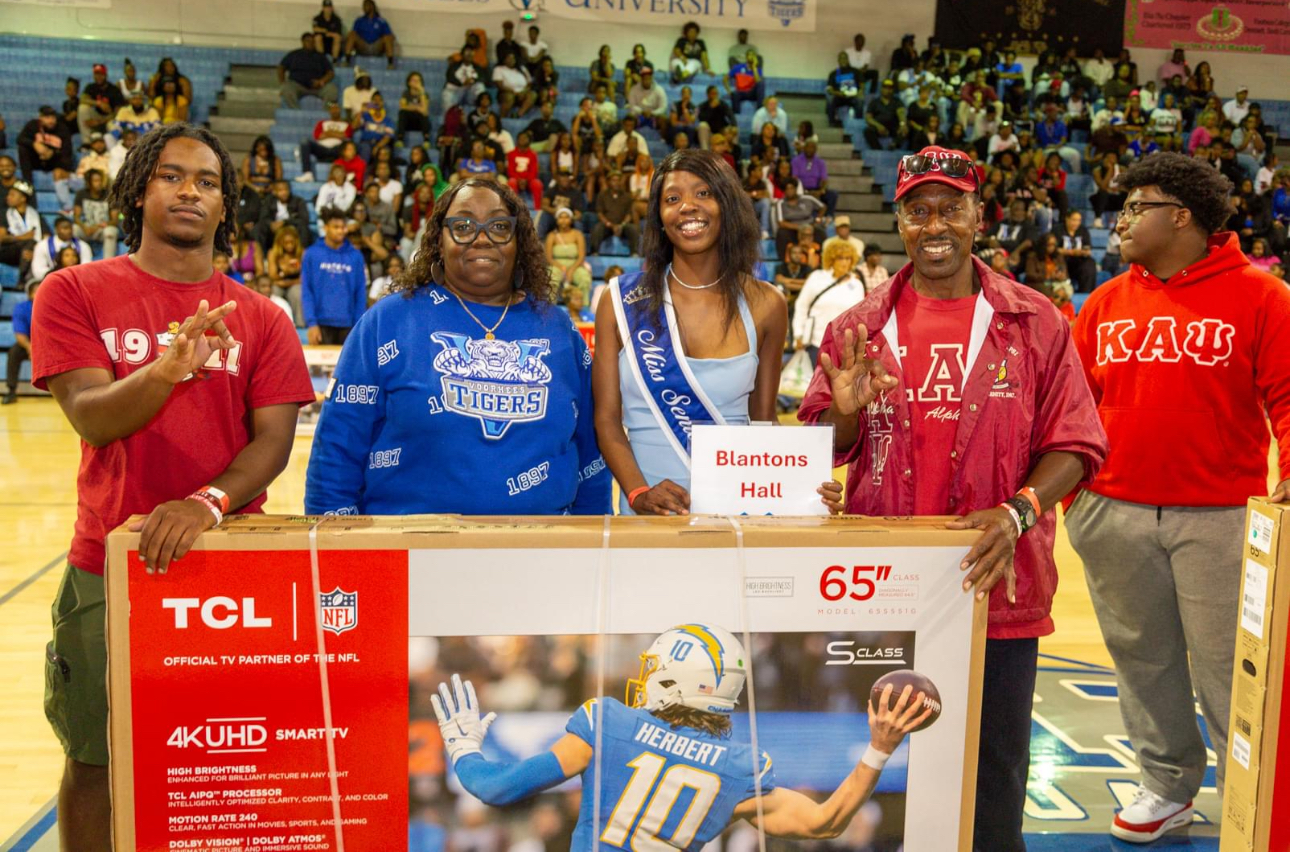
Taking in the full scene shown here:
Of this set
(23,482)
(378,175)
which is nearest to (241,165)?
(378,175)

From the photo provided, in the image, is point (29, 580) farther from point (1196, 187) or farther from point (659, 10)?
point (659, 10)

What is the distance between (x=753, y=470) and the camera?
2029 mm

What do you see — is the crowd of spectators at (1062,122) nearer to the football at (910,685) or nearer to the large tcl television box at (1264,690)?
the large tcl television box at (1264,690)

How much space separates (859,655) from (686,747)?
0.33 m

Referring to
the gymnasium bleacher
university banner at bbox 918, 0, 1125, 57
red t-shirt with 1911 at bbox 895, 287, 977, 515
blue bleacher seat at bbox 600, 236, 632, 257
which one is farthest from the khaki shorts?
university banner at bbox 918, 0, 1125, 57

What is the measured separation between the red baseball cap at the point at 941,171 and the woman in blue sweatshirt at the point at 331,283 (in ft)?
23.9

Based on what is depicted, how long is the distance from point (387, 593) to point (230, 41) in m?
16.0

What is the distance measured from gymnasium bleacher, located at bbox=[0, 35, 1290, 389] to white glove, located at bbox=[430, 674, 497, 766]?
1182cm

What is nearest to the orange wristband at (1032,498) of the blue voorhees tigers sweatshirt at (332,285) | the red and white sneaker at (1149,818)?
the red and white sneaker at (1149,818)

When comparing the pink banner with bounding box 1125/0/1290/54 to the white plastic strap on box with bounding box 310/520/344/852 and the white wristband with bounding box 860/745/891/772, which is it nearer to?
the white wristband with bounding box 860/745/891/772

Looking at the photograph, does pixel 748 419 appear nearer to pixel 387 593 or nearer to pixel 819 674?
pixel 819 674

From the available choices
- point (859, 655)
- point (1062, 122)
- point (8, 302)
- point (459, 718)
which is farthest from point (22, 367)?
point (1062, 122)

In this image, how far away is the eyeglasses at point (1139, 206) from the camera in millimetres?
2812

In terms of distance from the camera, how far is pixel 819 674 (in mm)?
1820
